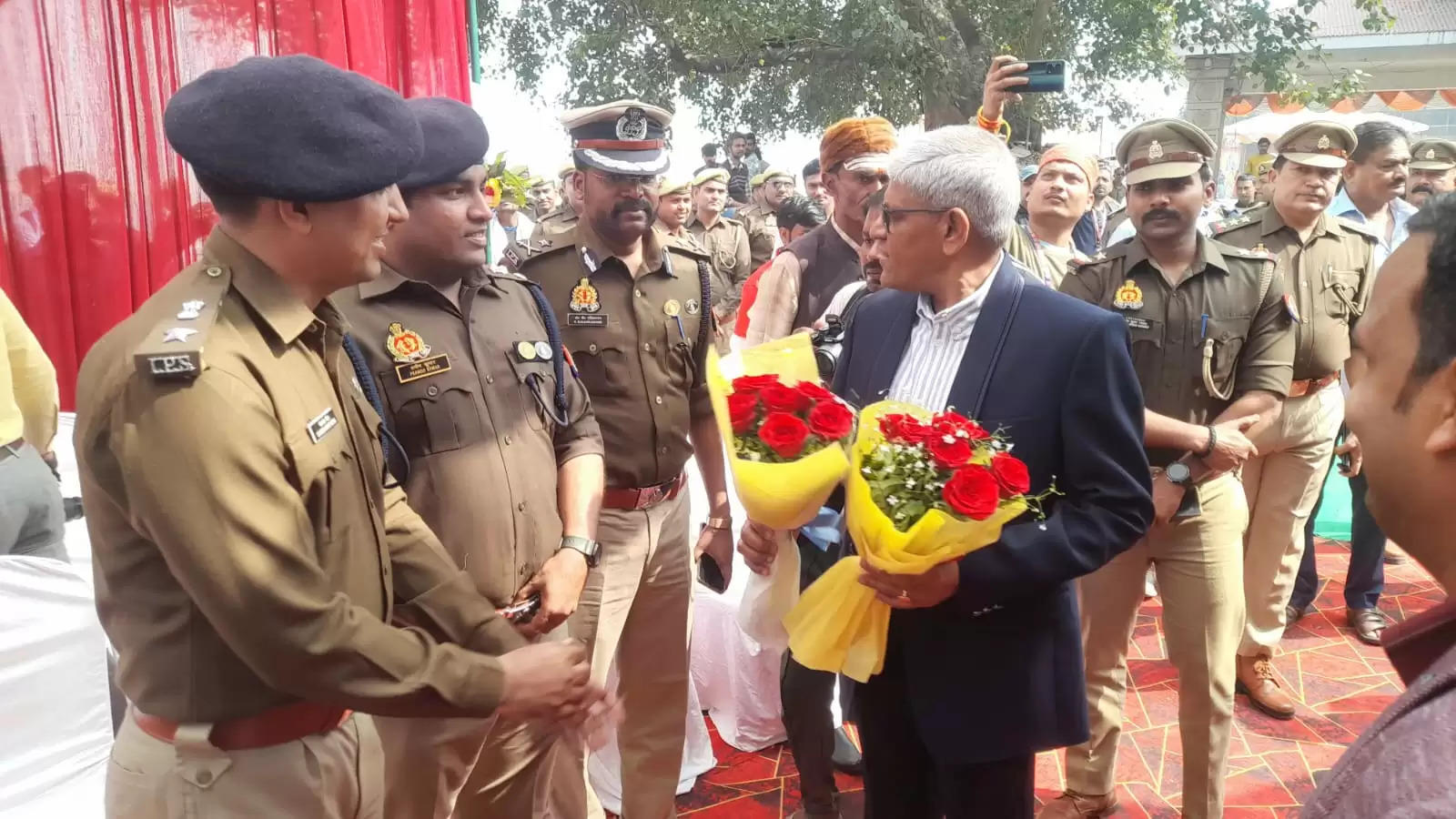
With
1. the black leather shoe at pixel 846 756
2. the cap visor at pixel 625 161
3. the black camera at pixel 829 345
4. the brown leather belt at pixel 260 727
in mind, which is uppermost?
the cap visor at pixel 625 161

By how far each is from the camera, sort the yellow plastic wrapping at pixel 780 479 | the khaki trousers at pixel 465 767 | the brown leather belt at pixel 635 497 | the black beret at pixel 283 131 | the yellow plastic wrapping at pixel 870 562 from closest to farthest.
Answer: the black beret at pixel 283 131 → the yellow plastic wrapping at pixel 870 562 → the yellow plastic wrapping at pixel 780 479 → the khaki trousers at pixel 465 767 → the brown leather belt at pixel 635 497

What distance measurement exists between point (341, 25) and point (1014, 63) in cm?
270

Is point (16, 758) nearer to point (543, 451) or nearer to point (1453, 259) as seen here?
point (543, 451)

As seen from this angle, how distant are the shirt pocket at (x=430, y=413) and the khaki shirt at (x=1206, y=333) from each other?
2296 mm

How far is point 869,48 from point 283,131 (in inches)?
709

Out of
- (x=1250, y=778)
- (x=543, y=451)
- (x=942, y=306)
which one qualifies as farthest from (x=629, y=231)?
(x=1250, y=778)

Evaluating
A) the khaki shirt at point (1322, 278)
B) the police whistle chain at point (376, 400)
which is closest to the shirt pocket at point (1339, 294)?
the khaki shirt at point (1322, 278)

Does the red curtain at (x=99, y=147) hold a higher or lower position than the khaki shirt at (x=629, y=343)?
higher

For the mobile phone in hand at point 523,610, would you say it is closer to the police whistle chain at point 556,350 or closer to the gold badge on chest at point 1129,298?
the police whistle chain at point 556,350

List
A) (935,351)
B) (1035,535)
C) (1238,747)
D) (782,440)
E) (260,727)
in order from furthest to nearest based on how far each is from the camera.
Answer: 1. (1238,747)
2. (935,351)
3. (1035,535)
4. (782,440)
5. (260,727)

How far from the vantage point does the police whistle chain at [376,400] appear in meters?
2.22

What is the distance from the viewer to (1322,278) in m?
4.16

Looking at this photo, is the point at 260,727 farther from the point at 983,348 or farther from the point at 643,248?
the point at 643,248

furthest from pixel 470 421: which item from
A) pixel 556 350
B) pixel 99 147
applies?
pixel 99 147
